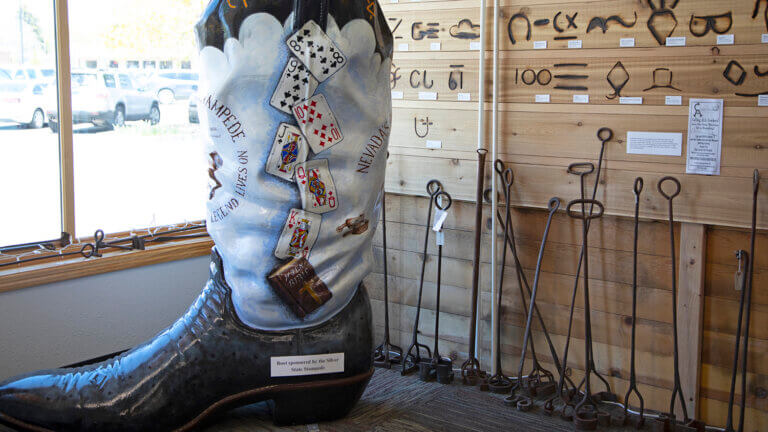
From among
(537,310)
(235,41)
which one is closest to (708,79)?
(537,310)

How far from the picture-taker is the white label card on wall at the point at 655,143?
7.77 feet

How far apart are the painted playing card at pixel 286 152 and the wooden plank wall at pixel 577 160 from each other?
929mm

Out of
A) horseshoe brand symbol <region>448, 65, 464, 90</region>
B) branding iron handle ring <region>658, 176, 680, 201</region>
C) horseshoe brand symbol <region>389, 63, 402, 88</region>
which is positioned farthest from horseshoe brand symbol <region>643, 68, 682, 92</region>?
horseshoe brand symbol <region>389, 63, 402, 88</region>

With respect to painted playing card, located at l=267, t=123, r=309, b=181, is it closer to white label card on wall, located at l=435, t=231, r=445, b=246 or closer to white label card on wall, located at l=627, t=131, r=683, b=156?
white label card on wall, located at l=435, t=231, r=445, b=246

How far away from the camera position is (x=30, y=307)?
8.13ft

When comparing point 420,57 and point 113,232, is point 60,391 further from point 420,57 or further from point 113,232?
point 420,57

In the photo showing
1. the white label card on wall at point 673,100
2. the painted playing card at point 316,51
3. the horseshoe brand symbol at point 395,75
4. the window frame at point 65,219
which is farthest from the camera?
the horseshoe brand symbol at point 395,75

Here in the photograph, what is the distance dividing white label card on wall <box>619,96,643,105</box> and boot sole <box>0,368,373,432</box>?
3.96 ft

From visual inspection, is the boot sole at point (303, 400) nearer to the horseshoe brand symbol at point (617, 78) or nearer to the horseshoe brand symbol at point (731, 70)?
the horseshoe brand symbol at point (617, 78)

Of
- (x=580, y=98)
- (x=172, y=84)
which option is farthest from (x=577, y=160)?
(x=172, y=84)

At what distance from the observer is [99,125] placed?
2.82 metres

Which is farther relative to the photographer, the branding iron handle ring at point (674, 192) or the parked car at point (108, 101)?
the parked car at point (108, 101)

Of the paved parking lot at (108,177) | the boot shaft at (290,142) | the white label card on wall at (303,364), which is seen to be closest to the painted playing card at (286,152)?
the boot shaft at (290,142)

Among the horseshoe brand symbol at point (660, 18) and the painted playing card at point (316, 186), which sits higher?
the horseshoe brand symbol at point (660, 18)
